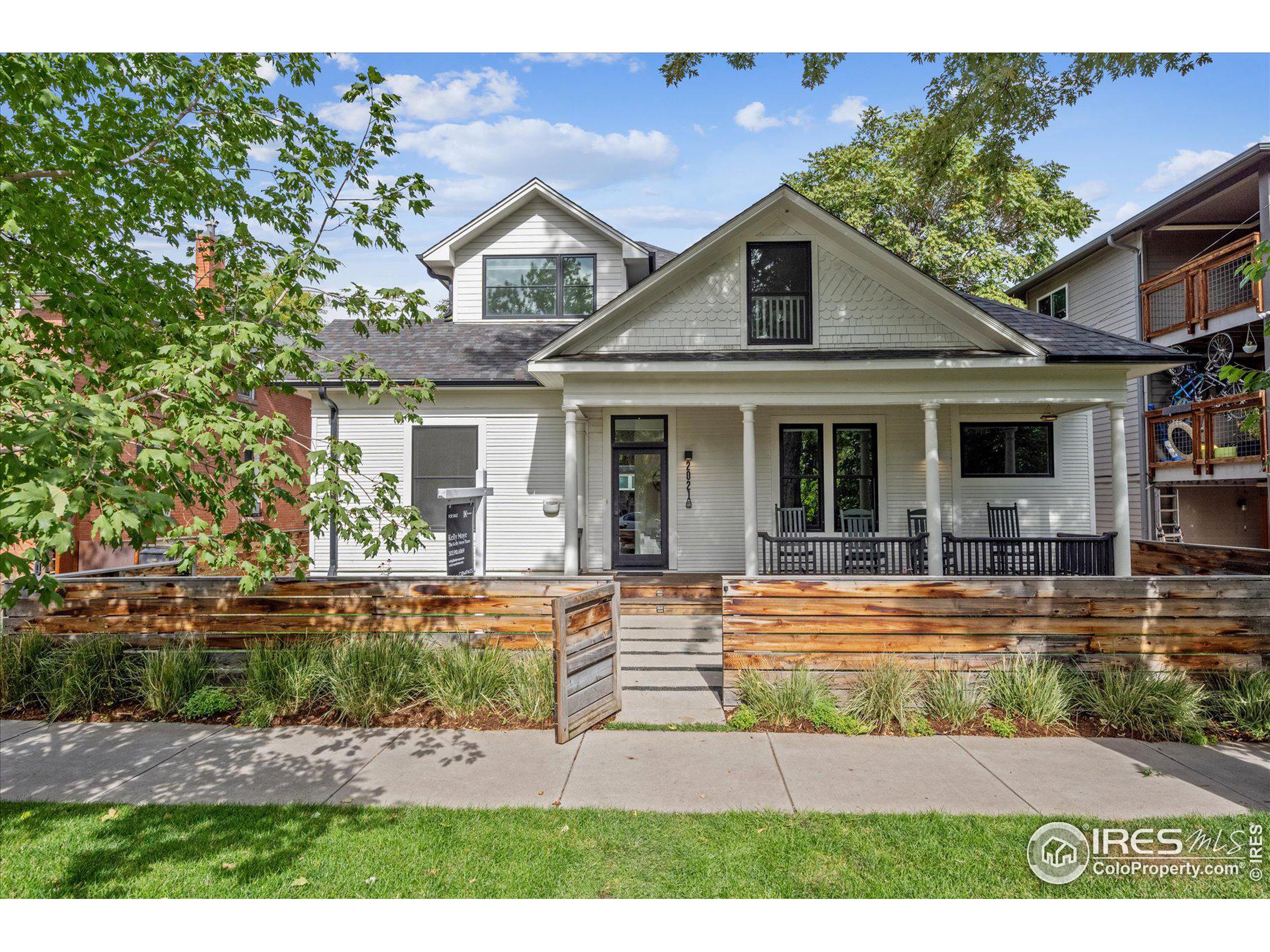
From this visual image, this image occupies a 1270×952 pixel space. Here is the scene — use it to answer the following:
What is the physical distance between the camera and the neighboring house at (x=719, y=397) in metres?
9.88

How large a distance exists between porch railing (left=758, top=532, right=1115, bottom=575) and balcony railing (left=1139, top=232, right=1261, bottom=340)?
283 inches

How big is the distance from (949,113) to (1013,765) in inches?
314

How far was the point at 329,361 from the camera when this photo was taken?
4773mm

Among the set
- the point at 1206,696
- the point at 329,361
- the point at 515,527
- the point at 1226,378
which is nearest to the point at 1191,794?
the point at 1206,696

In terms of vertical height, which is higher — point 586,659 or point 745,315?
point 745,315

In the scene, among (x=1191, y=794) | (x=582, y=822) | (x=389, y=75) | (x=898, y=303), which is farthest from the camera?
(x=898, y=303)

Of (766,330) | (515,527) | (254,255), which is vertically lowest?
(515,527)

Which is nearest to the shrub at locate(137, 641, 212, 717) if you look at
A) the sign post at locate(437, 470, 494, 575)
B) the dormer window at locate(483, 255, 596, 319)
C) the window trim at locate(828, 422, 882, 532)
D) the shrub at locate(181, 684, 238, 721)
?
the shrub at locate(181, 684, 238, 721)

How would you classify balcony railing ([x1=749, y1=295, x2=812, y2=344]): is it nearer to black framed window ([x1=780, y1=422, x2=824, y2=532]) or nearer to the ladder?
black framed window ([x1=780, y1=422, x2=824, y2=532])

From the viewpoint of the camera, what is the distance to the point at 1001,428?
11766mm

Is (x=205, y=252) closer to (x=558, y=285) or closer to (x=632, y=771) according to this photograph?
(x=632, y=771)

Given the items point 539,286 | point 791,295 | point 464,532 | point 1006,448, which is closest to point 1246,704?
point 1006,448

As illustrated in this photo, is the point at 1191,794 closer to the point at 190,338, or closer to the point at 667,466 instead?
the point at 190,338

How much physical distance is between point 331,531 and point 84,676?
4.80 m
